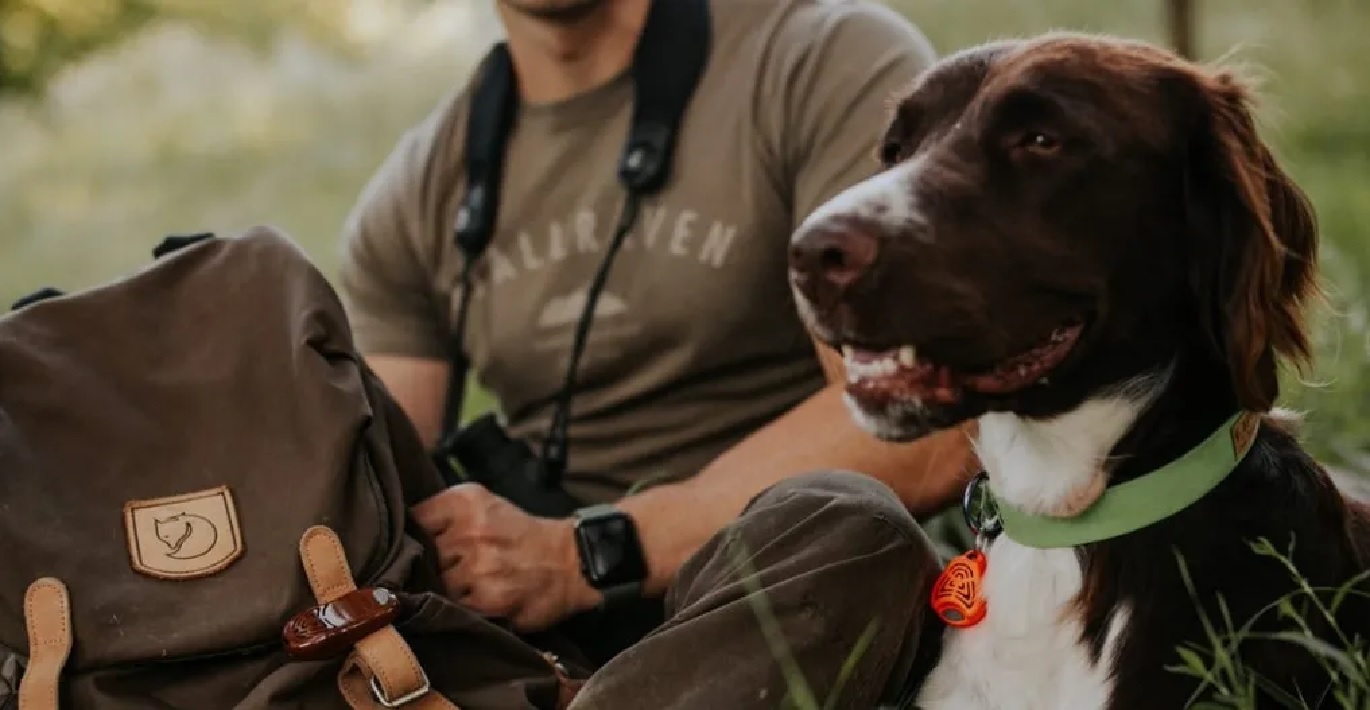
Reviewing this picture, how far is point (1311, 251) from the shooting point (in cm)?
177

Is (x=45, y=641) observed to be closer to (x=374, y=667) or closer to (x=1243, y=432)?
(x=374, y=667)

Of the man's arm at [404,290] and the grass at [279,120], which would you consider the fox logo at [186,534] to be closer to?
the man's arm at [404,290]

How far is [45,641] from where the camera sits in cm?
196

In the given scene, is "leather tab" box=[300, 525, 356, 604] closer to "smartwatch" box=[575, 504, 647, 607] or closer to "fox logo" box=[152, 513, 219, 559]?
"fox logo" box=[152, 513, 219, 559]

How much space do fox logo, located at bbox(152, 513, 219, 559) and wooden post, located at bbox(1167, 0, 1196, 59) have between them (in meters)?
3.09

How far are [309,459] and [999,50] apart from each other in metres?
0.99

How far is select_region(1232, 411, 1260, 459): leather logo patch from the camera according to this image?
Result: 1729mm

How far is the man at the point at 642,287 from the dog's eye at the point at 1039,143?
2.51 ft

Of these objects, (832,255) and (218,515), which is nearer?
(832,255)

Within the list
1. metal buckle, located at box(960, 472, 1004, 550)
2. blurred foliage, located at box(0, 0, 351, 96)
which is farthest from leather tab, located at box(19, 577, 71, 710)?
blurred foliage, located at box(0, 0, 351, 96)

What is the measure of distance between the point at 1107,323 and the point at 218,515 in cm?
111

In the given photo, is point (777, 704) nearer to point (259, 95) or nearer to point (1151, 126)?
point (1151, 126)

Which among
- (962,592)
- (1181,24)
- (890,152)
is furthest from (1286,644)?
(1181,24)

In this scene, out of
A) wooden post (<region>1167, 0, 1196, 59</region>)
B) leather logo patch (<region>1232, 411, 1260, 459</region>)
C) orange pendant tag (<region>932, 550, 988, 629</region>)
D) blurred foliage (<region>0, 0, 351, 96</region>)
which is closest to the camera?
leather logo patch (<region>1232, 411, 1260, 459</region>)
